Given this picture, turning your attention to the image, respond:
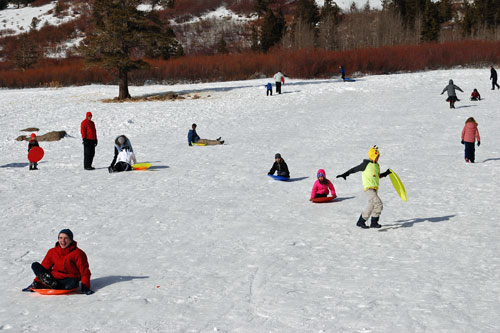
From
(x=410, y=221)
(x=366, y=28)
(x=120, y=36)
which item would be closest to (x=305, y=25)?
(x=366, y=28)

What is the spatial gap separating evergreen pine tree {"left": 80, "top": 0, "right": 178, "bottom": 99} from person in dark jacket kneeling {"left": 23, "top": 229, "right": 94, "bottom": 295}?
102ft

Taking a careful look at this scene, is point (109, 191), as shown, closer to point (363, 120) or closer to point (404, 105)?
point (363, 120)

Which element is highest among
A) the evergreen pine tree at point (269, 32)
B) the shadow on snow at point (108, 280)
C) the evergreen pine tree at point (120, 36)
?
the evergreen pine tree at point (269, 32)

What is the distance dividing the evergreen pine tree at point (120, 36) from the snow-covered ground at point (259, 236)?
13.2 m

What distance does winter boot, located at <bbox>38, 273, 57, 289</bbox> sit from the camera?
24.2ft

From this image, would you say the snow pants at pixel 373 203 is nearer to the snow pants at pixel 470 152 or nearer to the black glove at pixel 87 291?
the black glove at pixel 87 291

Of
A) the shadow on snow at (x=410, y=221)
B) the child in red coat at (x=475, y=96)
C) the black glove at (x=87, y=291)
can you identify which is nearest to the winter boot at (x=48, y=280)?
the black glove at (x=87, y=291)

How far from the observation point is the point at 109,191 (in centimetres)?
1477

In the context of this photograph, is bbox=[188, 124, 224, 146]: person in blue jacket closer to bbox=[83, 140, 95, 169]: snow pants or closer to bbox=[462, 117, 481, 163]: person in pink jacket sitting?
bbox=[83, 140, 95, 169]: snow pants

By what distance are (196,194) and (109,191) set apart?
94.4 inches

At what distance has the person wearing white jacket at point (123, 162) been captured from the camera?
57.2ft

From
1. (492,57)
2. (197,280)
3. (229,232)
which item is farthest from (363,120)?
(492,57)

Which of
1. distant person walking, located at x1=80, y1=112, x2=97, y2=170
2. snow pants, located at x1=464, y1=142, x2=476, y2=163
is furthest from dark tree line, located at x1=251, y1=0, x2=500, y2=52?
distant person walking, located at x1=80, y1=112, x2=97, y2=170

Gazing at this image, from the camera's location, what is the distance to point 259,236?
1041 centimetres
